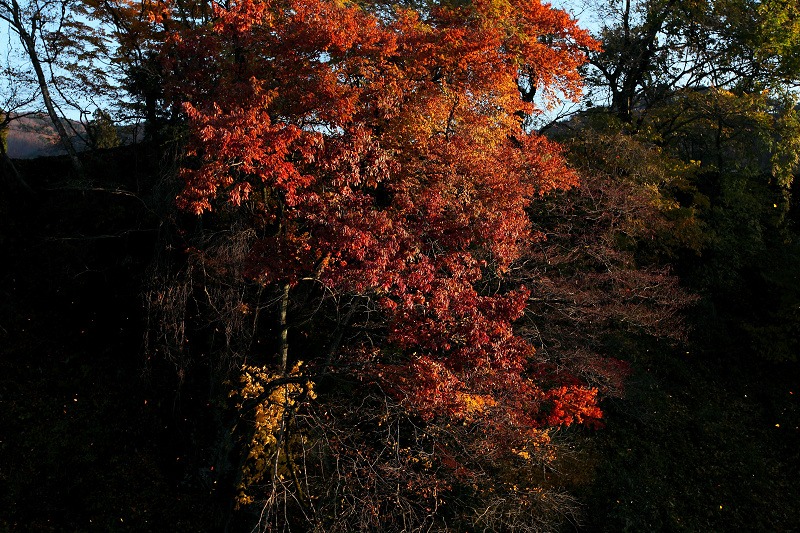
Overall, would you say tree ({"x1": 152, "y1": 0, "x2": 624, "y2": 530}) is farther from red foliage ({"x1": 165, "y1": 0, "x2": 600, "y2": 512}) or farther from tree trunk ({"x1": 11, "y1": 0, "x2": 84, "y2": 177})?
tree trunk ({"x1": 11, "y1": 0, "x2": 84, "y2": 177})

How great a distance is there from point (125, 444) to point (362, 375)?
261 inches

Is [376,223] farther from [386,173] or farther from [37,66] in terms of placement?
[37,66]

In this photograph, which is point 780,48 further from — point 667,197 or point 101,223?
point 101,223

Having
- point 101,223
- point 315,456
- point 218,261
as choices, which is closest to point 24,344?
point 101,223

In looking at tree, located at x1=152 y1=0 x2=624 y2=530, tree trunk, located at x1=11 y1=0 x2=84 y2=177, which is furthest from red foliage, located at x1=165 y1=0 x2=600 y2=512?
tree trunk, located at x1=11 y1=0 x2=84 y2=177

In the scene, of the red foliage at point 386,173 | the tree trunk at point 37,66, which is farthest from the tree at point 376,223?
the tree trunk at point 37,66

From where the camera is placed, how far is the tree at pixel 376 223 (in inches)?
415

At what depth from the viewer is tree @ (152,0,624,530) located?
1055 centimetres

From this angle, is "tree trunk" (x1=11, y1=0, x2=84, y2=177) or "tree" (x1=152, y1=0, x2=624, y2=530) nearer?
"tree" (x1=152, y1=0, x2=624, y2=530)

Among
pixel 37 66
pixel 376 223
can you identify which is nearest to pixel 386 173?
pixel 376 223

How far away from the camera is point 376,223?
10.7 metres

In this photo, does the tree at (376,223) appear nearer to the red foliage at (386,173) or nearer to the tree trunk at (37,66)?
the red foliage at (386,173)

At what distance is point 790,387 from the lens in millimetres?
18969

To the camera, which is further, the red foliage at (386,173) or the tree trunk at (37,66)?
the tree trunk at (37,66)
